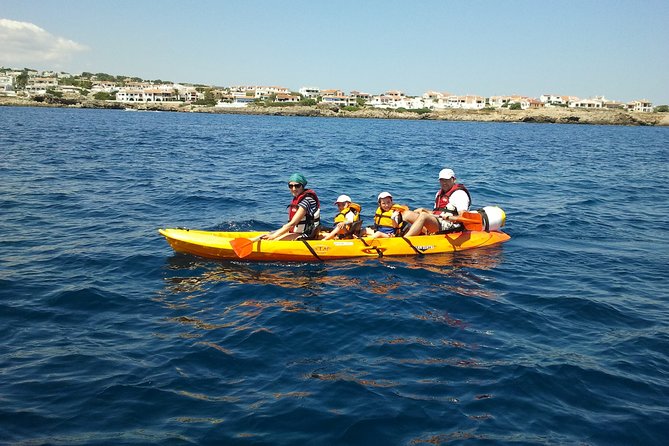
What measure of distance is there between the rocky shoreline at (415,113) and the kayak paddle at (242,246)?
11092 centimetres

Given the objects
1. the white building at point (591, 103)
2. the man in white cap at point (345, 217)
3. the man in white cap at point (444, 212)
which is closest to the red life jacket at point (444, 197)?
the man in white cap at point (444, 212)

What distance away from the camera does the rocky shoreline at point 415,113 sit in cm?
10325

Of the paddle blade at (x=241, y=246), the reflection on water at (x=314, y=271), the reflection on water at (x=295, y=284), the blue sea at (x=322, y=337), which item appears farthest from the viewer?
the paddle blade at (x=241, y=246)

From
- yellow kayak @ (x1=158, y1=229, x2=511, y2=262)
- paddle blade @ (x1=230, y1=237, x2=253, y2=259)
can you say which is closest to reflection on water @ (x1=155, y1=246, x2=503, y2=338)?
yellow kayak @ (x1=158, y1=229, x2=511, y2=262)

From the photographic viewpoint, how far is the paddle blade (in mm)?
9469

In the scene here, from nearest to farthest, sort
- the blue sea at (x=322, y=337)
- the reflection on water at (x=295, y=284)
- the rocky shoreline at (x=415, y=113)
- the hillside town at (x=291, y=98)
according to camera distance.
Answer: the blue sea at (x=322, y=337)
the reflection on water at (x=295, y=284)
the rocky shoreline at (x=415, y=113)
the hillside town at (x=291, y=98)

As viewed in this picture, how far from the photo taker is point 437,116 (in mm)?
122188

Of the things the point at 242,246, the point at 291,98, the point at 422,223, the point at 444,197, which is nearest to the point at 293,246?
the point at 242,246

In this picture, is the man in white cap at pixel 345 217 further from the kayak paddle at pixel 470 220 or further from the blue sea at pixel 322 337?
the kayak paddle at pixel 470 220

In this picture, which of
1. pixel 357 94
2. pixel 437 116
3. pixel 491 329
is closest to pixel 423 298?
pixel 491 329

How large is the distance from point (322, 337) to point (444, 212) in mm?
5370

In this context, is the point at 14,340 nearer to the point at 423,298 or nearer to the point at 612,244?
the point at 423,298

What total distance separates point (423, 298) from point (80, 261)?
6.52 m

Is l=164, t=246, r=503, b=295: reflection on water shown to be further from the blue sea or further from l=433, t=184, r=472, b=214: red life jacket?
l=433, t=184, r=472, b=214: red life jacket
